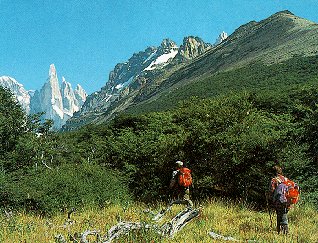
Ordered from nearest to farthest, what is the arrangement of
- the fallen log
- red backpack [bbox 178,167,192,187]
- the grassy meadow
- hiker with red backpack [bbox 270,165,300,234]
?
the grassy meadow
the fallen log
hiker with red backpack [bbox 270,165,300,234]
red backpack [bbox 178,167,192,187]

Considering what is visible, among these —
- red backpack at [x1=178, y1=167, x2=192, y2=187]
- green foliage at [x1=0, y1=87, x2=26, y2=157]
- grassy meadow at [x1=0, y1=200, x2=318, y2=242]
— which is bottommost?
grassy meadow at [x1=0, y1=200, x2=318, y2=242]

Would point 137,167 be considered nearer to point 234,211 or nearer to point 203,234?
point 234,211

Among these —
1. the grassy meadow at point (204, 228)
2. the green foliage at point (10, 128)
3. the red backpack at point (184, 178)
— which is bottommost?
the grassy meadow at point (204, 228)

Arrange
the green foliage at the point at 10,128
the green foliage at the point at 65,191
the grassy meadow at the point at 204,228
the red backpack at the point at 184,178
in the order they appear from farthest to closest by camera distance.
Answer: the green foliage at the point at 10,128, the green foliage at the point at 65,191, the red backpack at the point at 184,178, the grassy meadow at the point at 204,228

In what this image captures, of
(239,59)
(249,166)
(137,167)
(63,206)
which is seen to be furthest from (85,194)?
(239,59)

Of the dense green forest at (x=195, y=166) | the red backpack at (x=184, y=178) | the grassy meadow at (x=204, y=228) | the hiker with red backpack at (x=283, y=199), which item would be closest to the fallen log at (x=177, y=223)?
the grassy meadow at (x=204, y=228)

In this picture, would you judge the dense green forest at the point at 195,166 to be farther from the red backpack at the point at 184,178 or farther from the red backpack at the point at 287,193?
the red backpack at the point at 287,193

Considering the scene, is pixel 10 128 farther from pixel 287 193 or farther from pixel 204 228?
pixel 287 193

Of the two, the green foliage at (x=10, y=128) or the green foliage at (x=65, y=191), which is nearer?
the green foliage at (x=65, y=191)

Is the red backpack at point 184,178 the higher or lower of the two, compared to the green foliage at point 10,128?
lower

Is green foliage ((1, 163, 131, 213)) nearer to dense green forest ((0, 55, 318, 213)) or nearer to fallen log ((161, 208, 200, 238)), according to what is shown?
dense green forest ((0, 55, 318, 213))

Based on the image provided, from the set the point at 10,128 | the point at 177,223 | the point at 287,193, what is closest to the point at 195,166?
the point at 287,193

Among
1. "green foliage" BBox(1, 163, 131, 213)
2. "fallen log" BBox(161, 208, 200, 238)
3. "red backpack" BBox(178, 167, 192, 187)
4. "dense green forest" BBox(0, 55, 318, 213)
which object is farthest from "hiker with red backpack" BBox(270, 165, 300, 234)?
"green foliage" BBox(1, 163, 131, 213)

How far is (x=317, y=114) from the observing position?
71.7 feet
